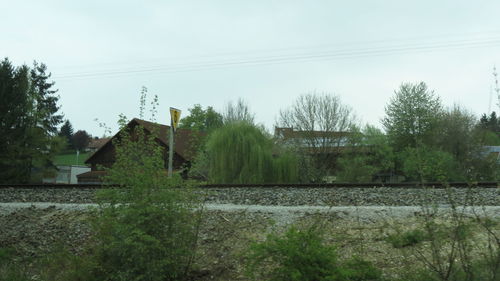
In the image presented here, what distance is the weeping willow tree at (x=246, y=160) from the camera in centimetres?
2211

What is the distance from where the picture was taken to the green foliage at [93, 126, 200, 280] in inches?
198

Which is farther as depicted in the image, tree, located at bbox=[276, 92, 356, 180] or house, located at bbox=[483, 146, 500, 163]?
tree, located at bbox=[276, 92, 356, 180]

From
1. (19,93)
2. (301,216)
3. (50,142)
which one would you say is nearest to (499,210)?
(301,216)

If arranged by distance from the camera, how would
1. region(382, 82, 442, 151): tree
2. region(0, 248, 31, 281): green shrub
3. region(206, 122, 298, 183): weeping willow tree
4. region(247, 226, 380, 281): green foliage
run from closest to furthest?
region(247, 226, 380, 281): green foliage < region(0, 248, 31, 281): green shrub < region(206, 122, 298, 183): weeping willow tree < region(382, 82, 442, 151): tree

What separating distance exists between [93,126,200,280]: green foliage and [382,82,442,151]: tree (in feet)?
122

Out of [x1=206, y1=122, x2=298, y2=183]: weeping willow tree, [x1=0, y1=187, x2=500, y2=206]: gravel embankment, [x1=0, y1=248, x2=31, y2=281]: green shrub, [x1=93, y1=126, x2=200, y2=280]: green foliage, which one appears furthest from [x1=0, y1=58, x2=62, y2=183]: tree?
[x1=93, y1=126, x2=200, y2=280]: green foliage

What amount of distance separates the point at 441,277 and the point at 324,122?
3243cm

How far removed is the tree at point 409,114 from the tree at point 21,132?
1295 inches

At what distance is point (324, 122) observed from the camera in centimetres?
3606

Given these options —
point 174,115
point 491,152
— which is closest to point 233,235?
point 491,152

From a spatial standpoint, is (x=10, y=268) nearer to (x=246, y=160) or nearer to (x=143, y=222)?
(x=143, y=222)

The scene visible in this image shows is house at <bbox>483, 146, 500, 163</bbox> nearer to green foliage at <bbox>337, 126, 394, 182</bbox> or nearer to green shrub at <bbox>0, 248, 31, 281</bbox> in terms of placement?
green shrub at <bbox>0, 248, 31, 281</bbox>

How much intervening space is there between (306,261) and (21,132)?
3492cm

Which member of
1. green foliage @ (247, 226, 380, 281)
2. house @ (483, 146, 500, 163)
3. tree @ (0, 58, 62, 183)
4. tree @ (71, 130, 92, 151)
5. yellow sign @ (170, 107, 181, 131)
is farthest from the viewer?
tree @ (71, 130, 92, 151)
